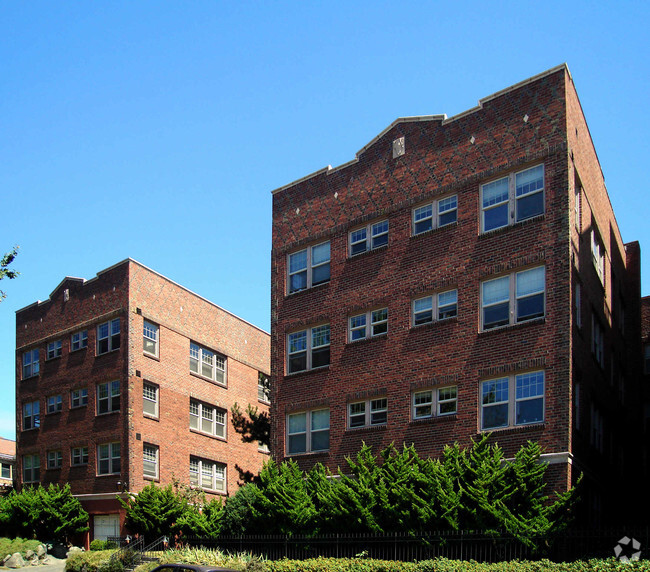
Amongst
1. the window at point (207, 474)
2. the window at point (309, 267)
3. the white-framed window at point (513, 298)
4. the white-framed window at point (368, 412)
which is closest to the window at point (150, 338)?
the window at point (207, 474)

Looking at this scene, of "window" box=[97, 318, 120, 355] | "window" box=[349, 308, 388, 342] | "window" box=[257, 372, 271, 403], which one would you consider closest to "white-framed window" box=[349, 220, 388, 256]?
"window" box=[349, 308, 388, 342]

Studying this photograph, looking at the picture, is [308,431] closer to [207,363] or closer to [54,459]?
[207,363]

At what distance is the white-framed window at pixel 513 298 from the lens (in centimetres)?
2595

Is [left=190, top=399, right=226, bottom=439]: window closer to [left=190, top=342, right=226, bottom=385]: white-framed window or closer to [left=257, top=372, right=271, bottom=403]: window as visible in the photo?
[left=190, top=342, right=226, bottom=385]: white-framed window

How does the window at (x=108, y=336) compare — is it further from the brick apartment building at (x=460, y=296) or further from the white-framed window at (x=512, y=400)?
the white-framed window at (x=512, y=400)

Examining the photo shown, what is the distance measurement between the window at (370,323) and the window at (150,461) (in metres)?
14.6

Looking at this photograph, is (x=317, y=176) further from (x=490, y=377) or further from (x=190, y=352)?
(x=190, y=352)

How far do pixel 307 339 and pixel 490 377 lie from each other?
28.0 feet

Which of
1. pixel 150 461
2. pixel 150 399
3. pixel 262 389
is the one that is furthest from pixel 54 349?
pixel 262 389

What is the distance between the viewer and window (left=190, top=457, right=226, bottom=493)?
4356cm

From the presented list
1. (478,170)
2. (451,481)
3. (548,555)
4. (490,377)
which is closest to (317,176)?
(478,170)

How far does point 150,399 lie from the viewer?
41406 mm

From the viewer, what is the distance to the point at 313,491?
2839 centimetres

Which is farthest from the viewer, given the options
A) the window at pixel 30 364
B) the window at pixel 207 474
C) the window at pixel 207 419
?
the window at pixel 30 364
